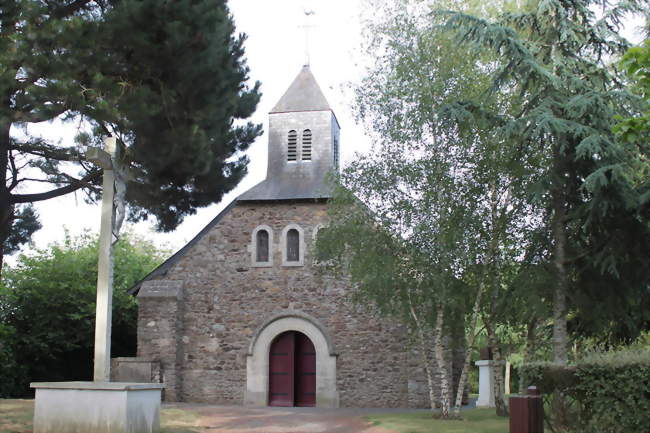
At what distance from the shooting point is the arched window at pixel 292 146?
800 inches

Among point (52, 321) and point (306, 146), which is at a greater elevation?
point (306, 146)

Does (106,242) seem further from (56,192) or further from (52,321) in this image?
(52,321)

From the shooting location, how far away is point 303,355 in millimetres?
19094

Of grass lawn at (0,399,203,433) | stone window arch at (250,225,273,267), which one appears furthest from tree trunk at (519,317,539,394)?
grass lawn at (0,399,203,433)

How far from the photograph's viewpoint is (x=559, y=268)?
1280cm

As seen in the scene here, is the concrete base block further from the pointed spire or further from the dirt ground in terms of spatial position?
the pointed spire

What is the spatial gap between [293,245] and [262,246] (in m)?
0.85

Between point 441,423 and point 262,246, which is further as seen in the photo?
point 262,246

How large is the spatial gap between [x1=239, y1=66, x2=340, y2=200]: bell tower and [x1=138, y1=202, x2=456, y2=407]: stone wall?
0.92 m

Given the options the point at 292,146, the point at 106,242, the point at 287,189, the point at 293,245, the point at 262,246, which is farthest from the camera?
the point at 292,146

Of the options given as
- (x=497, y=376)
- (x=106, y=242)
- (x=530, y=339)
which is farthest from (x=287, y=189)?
(x=106, y=242)

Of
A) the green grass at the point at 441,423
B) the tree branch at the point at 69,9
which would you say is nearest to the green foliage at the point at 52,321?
the tree branch at the point at 69,9

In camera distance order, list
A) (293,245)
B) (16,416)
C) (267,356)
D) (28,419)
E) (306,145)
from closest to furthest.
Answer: (28,419) → (16,416) → (267,356) → (293,245) → (306,145)

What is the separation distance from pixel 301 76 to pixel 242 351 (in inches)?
336
